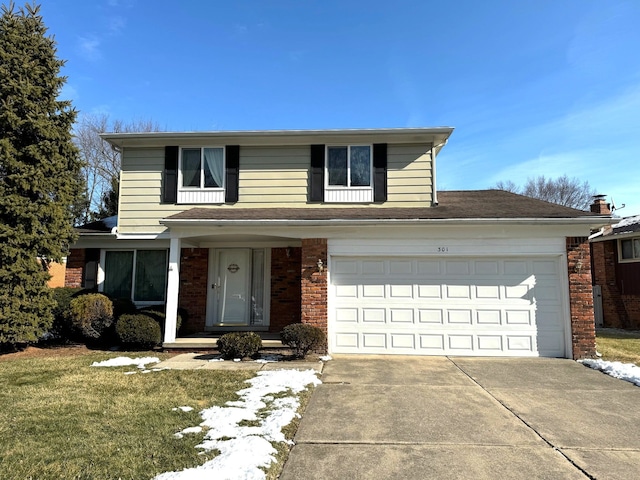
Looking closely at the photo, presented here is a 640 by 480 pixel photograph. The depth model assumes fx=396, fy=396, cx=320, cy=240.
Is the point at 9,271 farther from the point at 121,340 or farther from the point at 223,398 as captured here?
the point at 223,398

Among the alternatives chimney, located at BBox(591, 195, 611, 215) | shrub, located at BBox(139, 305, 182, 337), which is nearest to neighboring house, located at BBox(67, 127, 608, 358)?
shrub, located at BBox(139, 305, 182, 337)

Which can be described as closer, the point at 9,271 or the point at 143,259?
the point at 9,271

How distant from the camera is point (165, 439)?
13.0 feet

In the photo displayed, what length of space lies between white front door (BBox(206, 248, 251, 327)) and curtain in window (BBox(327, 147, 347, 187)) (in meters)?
3.01

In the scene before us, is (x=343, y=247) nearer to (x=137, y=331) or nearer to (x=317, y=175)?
(x=317, y=175)

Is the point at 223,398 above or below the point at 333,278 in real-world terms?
below

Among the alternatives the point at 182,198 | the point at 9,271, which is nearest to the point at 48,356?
the point at 9,271

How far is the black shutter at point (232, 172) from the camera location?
10.6 metres

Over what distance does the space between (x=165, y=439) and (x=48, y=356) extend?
6.11 meters

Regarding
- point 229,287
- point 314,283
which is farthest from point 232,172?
point 314,283

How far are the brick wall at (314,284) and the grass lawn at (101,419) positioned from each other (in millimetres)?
2108

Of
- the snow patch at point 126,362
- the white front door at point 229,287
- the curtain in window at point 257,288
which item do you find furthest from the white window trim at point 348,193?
the snow patch at point 126,362

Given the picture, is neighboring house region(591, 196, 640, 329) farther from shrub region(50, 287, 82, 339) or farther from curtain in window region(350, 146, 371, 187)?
shrub region(50, 287, 82, 339)

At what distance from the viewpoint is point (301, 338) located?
774cm
